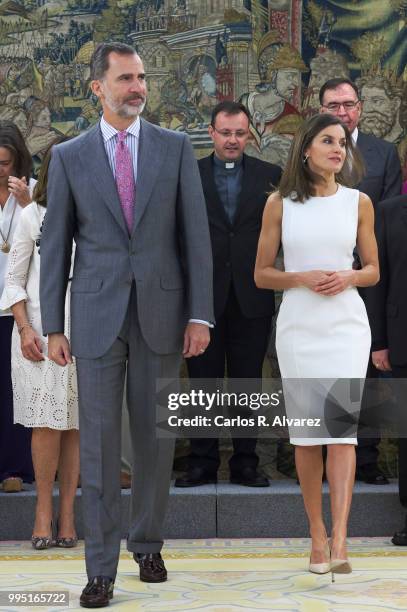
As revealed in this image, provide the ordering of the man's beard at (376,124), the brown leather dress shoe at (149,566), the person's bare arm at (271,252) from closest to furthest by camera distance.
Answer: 1. the brown leather dress shoe at (149,566)
2. the person's bare arm at (271,252)
3. the man's beard at (376,124)

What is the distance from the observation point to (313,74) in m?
7.84

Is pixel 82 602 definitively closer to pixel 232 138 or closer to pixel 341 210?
pixel 341 210

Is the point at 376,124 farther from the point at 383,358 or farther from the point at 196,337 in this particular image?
the point at 196,337

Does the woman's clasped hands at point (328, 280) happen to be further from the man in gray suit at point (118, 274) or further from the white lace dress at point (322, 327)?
the man in gray suit at point (118, 274)

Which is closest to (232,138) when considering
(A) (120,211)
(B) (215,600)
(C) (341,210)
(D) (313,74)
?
(D) (313,74)

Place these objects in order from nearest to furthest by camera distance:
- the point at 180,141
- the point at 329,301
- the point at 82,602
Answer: the point at 82,602
the point at 180,141
the point at 329,301

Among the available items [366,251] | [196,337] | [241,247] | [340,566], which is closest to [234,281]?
[241,247]

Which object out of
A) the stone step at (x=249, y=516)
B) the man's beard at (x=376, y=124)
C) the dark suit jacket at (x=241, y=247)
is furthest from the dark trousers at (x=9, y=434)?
the man's beard at (x=376, y=124)

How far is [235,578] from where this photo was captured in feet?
18.2

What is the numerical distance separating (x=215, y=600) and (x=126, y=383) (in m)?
0.88

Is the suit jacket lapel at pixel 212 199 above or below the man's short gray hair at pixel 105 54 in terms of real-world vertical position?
below

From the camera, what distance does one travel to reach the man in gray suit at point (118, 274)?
200 inches

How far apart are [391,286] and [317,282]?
107 cm

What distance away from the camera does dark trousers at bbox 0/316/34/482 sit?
7.09 m
